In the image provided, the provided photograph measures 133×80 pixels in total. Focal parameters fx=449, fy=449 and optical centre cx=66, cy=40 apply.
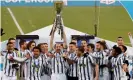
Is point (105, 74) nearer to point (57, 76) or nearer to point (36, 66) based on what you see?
point (57, 76)

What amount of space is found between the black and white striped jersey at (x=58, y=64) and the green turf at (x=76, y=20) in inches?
19.9

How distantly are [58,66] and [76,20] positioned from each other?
0.75 m

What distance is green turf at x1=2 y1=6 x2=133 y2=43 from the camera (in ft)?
22.2

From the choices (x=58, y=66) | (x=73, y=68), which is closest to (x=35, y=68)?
(x=58, y=66)

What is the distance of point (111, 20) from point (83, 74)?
0.93 meters

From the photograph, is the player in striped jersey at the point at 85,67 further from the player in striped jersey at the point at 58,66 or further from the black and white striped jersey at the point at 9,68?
the black and white striped jersey at the point at 9,68

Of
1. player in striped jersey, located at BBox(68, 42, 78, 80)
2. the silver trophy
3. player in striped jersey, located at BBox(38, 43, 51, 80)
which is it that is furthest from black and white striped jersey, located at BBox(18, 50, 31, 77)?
player in striped jersey, located at BBox(68, 42, 78, 80)

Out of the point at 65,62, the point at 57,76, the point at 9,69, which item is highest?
the point at 65,62

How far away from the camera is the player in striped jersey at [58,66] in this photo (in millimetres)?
6787

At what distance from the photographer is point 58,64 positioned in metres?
6.81

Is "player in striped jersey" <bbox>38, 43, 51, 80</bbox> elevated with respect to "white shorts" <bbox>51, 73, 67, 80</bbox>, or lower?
elevated

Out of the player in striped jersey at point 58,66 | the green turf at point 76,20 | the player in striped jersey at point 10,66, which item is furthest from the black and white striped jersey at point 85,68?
the player in striped jersey at point 10,66

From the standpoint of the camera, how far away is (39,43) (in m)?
6.76

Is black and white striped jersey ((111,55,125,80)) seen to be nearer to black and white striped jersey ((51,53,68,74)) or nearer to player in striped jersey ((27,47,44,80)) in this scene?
black and white striped jersey ((51,53,68,74))
